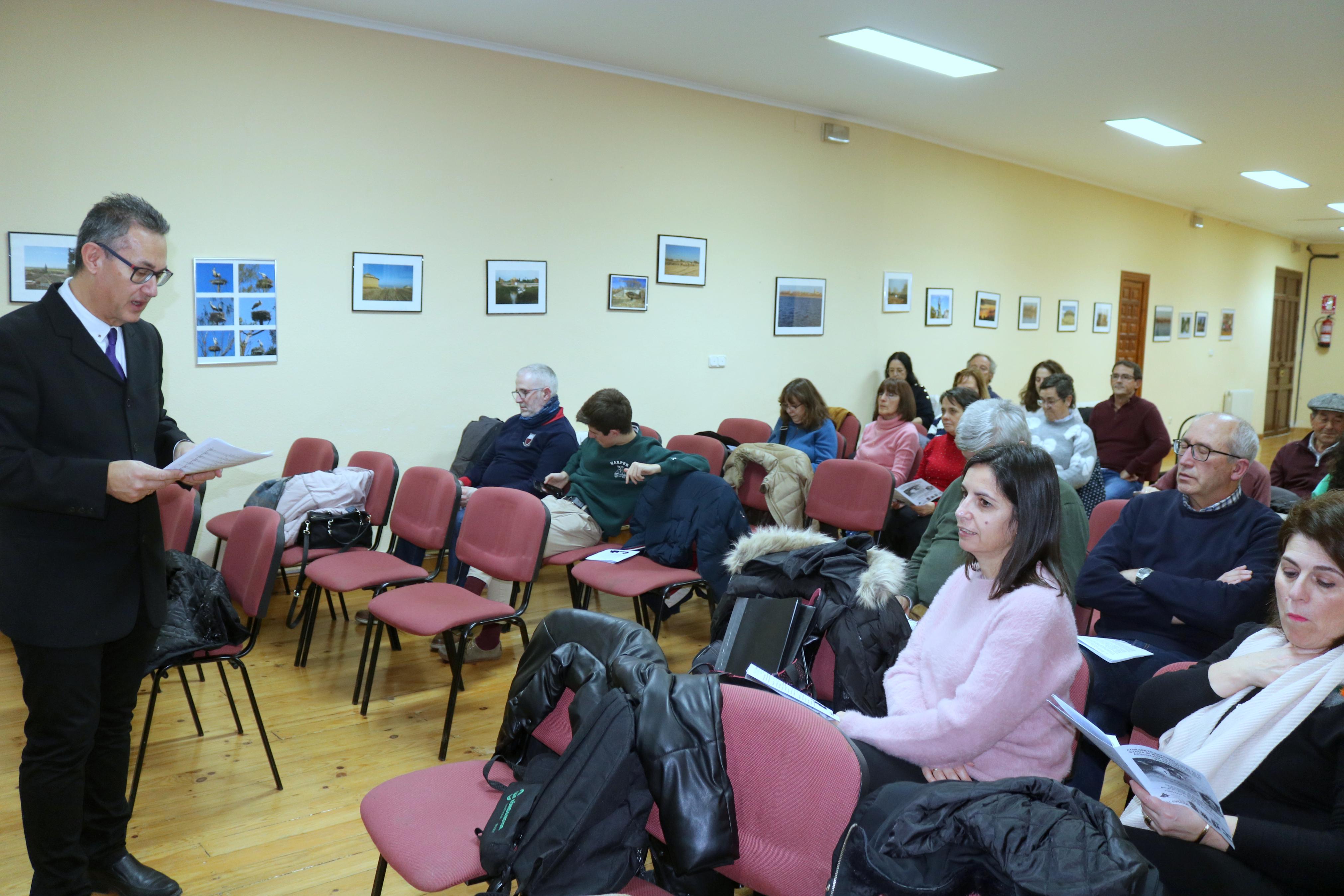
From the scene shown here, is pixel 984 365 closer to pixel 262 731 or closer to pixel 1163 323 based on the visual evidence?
pixel 1163 323

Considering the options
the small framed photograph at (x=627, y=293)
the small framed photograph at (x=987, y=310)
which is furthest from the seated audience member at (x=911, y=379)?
the small framed photograph at (x=627, y=293)

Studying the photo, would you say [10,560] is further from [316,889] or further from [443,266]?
[443,266]

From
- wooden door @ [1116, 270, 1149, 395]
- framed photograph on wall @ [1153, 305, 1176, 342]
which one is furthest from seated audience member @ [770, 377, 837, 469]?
framed photograph on wall @ [1153, 305, 1176, 342]

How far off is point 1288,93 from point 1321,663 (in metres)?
6.68

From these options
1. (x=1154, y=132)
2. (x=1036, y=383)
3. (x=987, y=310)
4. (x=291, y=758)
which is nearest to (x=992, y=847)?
(x=291, y=758)

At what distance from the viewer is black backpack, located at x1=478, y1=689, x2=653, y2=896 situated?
178 centimetres

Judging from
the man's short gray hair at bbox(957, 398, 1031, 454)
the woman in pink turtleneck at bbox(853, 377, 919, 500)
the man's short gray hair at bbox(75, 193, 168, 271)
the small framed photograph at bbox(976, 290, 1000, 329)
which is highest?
the small framed photograph at bbox(976, 290, 1000, 329)

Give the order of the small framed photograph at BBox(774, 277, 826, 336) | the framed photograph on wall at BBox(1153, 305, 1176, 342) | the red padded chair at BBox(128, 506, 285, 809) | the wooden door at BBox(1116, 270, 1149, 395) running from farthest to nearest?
the framed photograph on wall at BBox(1153, 305, 1176, 342) → the wooden door at BBox(1116, 270, 1149, 395) → the small framed photograph at BBox(774, 277, 826, 336) → the red padded chair at BBox(128, 506, 285, 809)

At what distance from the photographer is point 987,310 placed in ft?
32.0

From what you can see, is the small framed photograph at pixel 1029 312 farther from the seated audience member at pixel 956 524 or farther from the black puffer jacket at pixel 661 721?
the black puffer jacket at pixel 661 721

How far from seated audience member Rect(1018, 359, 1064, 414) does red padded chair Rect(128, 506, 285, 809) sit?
20.4ft

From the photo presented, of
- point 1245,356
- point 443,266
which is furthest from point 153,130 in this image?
point 1245,356

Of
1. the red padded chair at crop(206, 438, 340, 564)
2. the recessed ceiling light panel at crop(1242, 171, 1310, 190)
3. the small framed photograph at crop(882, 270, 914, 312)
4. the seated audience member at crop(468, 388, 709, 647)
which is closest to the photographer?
the seated audience member at crop(468, 388, 709, 647)

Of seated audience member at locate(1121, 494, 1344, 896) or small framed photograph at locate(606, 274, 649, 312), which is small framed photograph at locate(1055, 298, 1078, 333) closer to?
small framed photograph at locate(606, 274, 649, 312)
